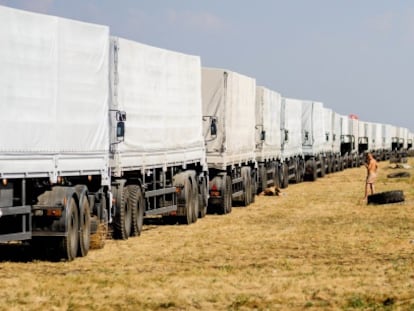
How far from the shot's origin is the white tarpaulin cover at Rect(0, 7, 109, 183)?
54.2 ft

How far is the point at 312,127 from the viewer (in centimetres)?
5697

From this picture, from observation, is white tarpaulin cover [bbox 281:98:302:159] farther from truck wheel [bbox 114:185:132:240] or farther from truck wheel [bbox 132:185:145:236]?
truck wheel [bbox 114:185:132:240]

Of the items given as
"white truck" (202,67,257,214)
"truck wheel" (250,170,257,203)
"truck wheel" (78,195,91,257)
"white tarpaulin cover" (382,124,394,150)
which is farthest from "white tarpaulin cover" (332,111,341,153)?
"truck wheel" (78,195,91,257)

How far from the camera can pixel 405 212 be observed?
29.4 metres

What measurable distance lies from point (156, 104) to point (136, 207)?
2.94 metres

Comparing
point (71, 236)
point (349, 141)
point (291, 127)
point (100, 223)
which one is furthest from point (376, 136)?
point (71, 236)

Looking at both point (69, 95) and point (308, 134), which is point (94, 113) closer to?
point (69, 95)

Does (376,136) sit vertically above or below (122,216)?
above

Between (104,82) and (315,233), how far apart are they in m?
6.40

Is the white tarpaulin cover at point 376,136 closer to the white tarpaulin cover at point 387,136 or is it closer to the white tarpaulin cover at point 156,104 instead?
the white tarpaulin cover at point 387,136

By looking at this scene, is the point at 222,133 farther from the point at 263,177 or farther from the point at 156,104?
the point at 263,177

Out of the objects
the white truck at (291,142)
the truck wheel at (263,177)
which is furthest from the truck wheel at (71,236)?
the white truck at (291,142)

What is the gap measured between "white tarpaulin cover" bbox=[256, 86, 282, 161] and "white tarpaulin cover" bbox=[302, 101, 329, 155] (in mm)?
10099

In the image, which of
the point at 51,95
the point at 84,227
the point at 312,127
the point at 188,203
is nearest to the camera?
the point at 51,95
